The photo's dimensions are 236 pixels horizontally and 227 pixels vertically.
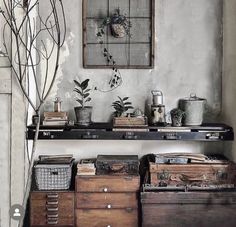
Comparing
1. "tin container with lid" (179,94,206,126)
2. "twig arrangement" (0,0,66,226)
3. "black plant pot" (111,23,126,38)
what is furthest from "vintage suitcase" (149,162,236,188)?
"black plant pot" (111,23,126,38)

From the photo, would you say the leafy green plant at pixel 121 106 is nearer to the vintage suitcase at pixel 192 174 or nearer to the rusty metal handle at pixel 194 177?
the vintage suitcase at pixel 192 174

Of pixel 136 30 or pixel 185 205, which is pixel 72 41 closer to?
pixel 136 30

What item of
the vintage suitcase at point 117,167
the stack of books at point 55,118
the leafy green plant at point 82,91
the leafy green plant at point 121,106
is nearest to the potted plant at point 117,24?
the leafy green plant at point 82,91

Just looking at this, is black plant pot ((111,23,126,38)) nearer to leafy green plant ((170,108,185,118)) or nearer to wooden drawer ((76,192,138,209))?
leafy green plant ((170,108,185,118))

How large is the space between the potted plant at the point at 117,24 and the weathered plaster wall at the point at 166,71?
0.27 metres

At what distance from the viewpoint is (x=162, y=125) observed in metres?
4.50

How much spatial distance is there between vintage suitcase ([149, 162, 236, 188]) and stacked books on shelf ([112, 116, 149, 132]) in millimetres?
392

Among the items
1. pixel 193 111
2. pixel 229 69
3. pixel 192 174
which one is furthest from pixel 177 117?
pixel 229 69

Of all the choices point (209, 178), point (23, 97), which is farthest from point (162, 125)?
point (23, 97)

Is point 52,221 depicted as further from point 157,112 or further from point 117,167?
point 157,112

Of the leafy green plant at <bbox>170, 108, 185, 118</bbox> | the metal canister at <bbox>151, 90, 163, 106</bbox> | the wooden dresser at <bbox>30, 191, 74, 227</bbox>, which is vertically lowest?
the wooden dresser at <bbox>30, 191, 74, 227</bbox>

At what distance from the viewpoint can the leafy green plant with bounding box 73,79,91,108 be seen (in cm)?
459

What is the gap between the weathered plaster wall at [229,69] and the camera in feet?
14.5

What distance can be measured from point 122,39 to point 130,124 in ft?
3.04
